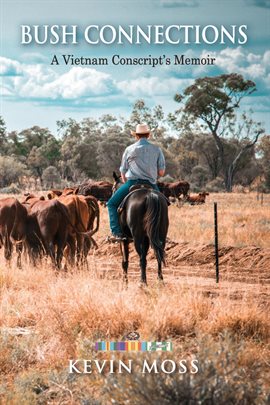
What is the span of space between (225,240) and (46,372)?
11158 mm

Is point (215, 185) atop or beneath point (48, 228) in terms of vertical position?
beneath

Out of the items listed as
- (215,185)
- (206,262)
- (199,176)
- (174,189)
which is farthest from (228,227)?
(199,176)

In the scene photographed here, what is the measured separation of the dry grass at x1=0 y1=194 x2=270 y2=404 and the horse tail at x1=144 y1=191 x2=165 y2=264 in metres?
1.13

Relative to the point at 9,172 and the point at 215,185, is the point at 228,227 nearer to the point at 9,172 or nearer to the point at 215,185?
the point at 215,185

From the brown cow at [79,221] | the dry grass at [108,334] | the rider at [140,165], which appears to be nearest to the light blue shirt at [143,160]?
the rider at [140,165]

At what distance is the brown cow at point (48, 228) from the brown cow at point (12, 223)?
0.47 ft

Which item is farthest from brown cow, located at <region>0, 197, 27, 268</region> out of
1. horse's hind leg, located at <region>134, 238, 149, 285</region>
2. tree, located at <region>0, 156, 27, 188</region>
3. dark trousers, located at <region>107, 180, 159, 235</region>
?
tree, located at <region>0, 156, 27, 188</region>

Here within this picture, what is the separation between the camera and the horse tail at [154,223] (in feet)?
35.8

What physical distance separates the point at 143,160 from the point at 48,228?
2364 mm

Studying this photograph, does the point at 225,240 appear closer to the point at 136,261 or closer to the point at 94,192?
the point at 136,261

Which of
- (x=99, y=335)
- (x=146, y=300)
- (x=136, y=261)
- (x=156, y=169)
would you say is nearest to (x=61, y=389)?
(x=99, y=335)

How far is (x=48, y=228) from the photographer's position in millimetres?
12750

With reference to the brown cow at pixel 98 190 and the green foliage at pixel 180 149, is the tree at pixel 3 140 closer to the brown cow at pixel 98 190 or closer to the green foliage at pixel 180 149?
the green foliage at pixel 180 149

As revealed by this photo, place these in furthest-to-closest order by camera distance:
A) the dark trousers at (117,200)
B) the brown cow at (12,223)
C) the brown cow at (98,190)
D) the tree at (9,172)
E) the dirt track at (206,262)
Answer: the tree at (9,172)
the brown cow at (98,190)
the dirt track at (206,262)
the brown cow at (12,223)
the dark trousers at (117,200)
